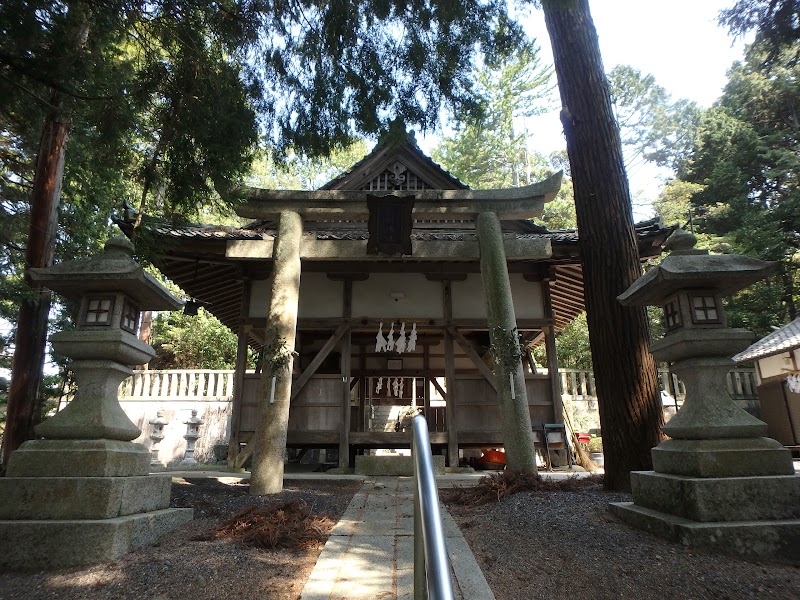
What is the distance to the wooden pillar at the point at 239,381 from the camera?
27.2ft

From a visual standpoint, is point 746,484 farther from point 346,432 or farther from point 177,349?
point 177,349

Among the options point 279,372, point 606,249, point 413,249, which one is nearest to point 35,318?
point 279,372

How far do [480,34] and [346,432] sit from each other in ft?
21.2

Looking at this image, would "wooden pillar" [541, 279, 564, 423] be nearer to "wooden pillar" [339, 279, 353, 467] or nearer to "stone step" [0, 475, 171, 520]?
"wooden pillar" [339, 279, 353, 467]

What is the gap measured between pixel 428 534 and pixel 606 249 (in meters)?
4.57

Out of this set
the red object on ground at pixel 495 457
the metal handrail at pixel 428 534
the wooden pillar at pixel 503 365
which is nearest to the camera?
the metal handrail at pixel 428 534

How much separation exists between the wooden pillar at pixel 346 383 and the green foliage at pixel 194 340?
414 inches

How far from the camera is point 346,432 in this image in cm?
842

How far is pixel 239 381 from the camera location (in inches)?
340

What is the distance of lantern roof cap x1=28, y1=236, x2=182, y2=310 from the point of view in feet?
12.0

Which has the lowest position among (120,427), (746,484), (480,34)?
(746,484)

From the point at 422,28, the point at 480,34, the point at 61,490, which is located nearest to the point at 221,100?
the point at 422,28

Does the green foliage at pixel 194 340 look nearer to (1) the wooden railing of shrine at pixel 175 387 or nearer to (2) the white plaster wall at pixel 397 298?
(1) the wooden railing of shrine at pixel 175 387

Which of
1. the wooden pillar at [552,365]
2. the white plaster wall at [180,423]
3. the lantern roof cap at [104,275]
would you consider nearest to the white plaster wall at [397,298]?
the wooden pillar at [552,365]
